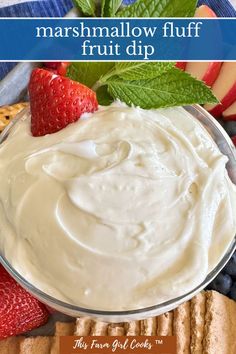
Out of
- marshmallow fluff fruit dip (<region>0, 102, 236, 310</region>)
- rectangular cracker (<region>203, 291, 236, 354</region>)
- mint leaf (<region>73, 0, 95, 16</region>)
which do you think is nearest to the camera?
marshmallow fluff fruit dip (<region>0, 102, 236, 310</region>)

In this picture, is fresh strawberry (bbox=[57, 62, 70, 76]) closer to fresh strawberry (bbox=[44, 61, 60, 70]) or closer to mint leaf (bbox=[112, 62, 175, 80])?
fresh strawberry (bbox=[44, 61, 60, 70])

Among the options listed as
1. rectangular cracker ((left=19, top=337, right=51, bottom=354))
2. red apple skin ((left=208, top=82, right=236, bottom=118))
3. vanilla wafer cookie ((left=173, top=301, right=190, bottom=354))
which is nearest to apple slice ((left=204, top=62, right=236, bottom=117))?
red apple skin ((left=208, top=82, right=236, bottom=118))

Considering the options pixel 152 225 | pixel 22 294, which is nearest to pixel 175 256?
pixel 152 225

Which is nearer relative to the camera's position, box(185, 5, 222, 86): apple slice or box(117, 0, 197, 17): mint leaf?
box(117, 0, 197, 17): mint leaf

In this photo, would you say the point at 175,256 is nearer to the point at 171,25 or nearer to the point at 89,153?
the point at 89,153

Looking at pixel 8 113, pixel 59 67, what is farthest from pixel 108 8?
pixel 8 113

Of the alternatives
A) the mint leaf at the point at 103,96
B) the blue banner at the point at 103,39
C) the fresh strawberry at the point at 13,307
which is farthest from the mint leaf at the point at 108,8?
the fresh strawberry at the point at 13,307
